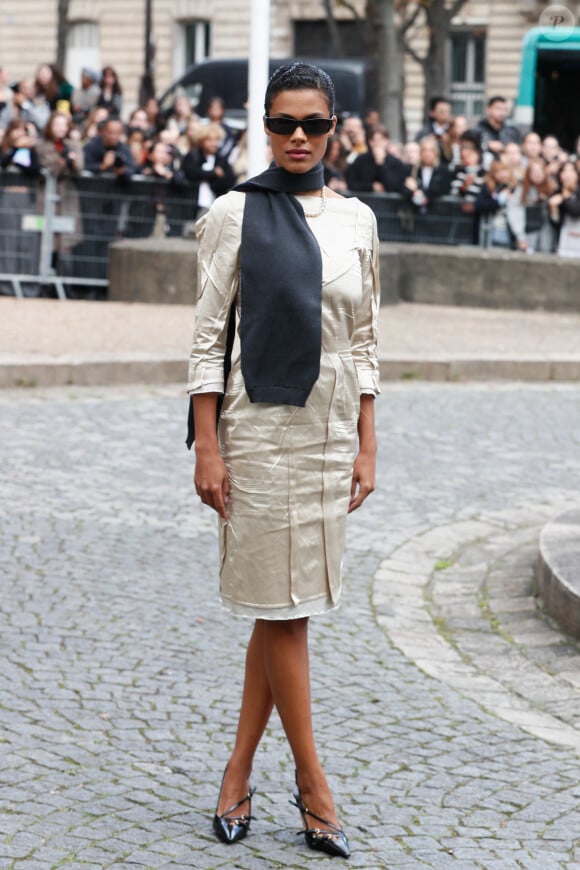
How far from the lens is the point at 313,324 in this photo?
4.02 meters

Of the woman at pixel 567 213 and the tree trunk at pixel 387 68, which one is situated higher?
the tree trunk at pixel 387 68

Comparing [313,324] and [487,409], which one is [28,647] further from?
[487,409]

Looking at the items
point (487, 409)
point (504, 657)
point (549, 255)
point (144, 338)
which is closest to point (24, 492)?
point (504, 657)

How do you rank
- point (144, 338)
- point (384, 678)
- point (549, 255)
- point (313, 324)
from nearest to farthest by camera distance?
1. point (313, 324)
2. point (384, 678)
3. point (144, 338)
4. point (549, 255)

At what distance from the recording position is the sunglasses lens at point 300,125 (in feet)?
13.2

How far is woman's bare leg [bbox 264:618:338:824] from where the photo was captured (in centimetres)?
419

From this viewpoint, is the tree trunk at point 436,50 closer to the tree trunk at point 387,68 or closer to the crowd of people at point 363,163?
the tree trunk at point 387,68

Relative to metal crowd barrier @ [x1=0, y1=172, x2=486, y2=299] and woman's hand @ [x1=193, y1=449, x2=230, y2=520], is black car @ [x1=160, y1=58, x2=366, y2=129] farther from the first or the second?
woman's hand @ [x1=193, y1=449, x2=230, y2=520]

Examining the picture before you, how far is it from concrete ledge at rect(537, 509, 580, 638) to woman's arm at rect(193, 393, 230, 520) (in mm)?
2486

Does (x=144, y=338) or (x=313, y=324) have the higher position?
(x=313, y=324)

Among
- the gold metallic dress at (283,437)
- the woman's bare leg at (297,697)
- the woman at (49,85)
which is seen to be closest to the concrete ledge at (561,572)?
the woman's bare leg at (297,697)

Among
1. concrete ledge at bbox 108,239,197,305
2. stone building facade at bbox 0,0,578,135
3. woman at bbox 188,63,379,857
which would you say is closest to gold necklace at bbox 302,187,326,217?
woman at bbox 188,63,379,857

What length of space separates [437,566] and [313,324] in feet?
12.1

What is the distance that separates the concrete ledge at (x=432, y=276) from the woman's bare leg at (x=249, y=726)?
11276mm
